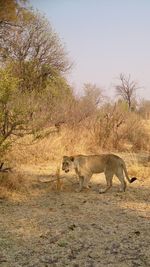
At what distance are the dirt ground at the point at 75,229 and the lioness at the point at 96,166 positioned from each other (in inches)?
10.3

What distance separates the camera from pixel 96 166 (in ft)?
28.7

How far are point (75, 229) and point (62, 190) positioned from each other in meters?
2.61

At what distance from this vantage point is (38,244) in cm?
551

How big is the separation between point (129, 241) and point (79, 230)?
0.78 m

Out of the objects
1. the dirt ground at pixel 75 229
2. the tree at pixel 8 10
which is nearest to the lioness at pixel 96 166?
the dirt ground at pixel 75 229

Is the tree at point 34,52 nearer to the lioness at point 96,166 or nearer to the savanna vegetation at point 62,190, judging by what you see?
the savanna vegetation at point 62,190

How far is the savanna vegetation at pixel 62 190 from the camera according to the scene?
17.4 ft

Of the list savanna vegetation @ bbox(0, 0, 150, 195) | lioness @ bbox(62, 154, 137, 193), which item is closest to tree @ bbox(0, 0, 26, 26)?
savanna vegetation @ bbox(0, 0, 150, 195)

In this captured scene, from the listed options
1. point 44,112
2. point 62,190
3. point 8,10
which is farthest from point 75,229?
point 8,10

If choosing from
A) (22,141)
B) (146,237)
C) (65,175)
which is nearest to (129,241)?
(146,237)

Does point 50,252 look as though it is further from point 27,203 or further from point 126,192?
point 126,192

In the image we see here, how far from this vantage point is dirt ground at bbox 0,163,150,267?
5.07 meters

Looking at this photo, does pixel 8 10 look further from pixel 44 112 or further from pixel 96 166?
pixel 96 166

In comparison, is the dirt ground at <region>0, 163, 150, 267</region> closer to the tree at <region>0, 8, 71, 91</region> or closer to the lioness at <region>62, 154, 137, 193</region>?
the lioness at <region>62, 154, 137, 193</region>
